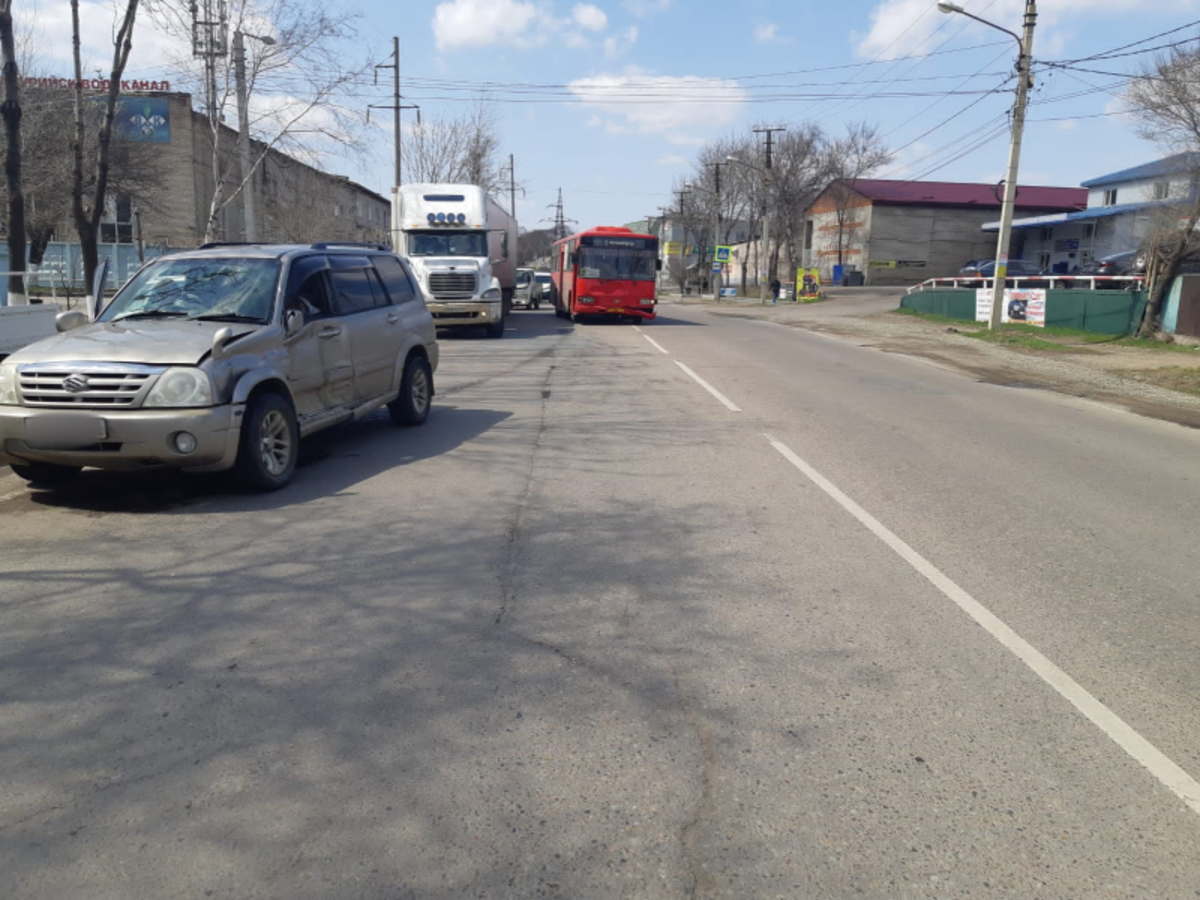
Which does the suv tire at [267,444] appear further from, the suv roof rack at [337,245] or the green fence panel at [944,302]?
the green fence panel at [944,302]

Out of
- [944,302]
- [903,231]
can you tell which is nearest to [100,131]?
[944,302]

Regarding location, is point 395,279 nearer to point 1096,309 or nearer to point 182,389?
point 182,389

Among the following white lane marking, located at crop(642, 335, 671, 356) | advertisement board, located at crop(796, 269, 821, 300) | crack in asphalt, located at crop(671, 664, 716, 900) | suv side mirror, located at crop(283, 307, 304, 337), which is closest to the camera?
crack in asphalt, located at crop(671, 664, 716, 900)

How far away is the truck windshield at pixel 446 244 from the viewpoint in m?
25.1

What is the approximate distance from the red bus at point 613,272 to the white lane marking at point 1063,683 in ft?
83.0

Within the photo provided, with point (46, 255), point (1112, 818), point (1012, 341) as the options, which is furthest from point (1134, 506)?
point (46, 255)

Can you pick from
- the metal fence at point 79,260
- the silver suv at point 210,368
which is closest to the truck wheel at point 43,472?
the silver suv at point 210,368

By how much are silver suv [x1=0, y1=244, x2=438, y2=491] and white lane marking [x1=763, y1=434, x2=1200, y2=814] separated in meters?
4.66

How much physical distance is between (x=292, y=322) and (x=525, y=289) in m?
39.4

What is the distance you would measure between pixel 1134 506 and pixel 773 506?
9.53ft

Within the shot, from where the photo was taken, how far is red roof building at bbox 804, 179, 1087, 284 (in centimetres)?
6931

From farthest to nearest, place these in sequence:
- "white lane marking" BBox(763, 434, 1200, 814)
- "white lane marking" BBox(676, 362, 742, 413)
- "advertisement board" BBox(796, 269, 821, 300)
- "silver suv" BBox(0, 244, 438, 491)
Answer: "advertisement board" BBox(796, 269, 821, 300) → "white lane marking" BBox(676, 362, 742, 413) → "silver suv" BBox(0, 244, 438, 491) → "white lane marking" BBox(763, 434, 1200, 814)

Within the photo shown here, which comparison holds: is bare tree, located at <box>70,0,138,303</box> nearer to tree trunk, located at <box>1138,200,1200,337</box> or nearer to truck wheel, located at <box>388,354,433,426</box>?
truck wheel, located at <box>388,354,433,426</box>

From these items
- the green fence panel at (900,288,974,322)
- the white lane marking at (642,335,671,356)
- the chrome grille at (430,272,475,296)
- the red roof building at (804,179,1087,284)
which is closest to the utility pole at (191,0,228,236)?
the chrome grille at (430,272,475,296)
